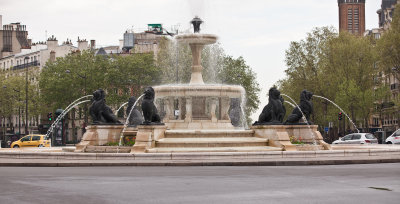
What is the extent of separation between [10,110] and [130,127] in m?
63.8

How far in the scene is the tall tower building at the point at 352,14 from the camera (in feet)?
540

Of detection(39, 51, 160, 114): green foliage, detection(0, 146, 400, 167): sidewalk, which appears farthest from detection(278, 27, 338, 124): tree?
detection(0, 146, 400, 167): sidewalk

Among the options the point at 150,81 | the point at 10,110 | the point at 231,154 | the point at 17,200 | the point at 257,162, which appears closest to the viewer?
the point at 17,200

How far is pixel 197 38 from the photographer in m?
35.6

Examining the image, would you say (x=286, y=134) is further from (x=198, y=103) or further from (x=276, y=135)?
(x=198, y=103)

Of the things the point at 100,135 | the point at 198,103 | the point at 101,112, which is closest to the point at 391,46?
the point at 198,103

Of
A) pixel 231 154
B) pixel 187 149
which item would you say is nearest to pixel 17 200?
pixel 231 154

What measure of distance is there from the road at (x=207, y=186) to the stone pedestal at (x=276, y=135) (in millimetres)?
7757

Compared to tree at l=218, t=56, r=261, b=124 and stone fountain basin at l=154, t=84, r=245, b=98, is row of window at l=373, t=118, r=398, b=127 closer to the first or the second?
tree at l=218, t=56, r=261, b=124

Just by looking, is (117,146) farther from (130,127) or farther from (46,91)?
(46,91)

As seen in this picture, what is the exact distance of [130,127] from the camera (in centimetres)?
3203

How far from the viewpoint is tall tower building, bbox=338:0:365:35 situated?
540 ft

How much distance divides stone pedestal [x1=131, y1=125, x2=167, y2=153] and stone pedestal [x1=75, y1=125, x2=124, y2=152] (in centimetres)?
300

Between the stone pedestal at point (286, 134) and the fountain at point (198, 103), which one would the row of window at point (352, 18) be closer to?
the fountain at point (198, 103)
